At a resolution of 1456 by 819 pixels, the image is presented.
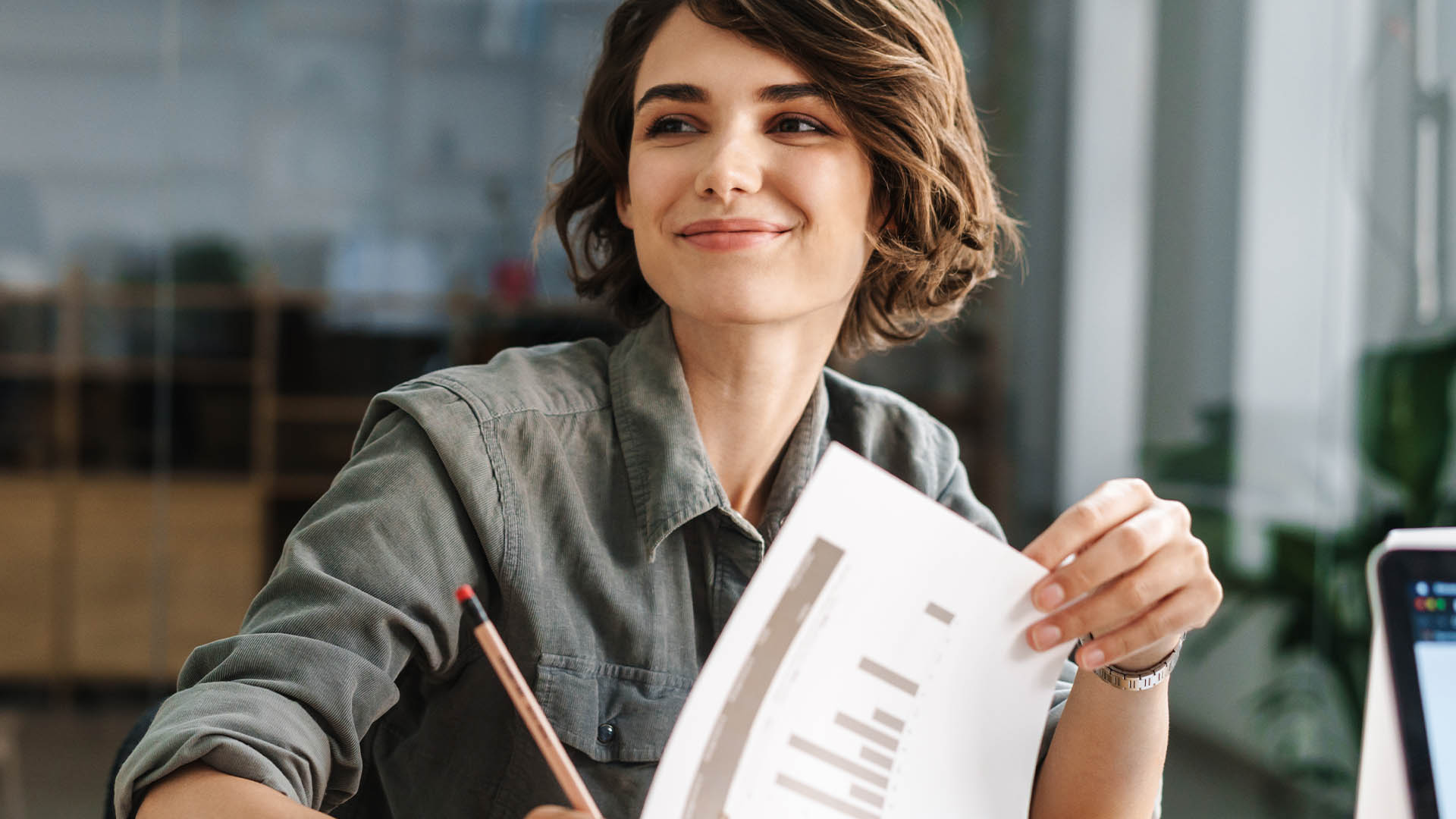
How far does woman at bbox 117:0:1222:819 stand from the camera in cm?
67

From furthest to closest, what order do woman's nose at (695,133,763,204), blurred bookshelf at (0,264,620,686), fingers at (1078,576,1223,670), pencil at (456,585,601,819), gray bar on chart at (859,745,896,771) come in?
1. blurred bookshelf at (0,264,620,686)
2. woman's nose at (695,133,763,204)
3. fingers at (1078,576,1223,670)
4. gray bar on chart at (859,745,896,771)
5. pencil at (456,585,601,819)

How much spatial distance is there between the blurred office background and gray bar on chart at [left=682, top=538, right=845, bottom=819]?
7.70ft

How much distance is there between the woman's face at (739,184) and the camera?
0.85 metres

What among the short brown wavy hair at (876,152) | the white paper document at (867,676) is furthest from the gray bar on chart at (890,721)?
the short brown wavy hair at (876,152)

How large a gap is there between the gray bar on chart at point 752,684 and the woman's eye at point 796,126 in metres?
0.41

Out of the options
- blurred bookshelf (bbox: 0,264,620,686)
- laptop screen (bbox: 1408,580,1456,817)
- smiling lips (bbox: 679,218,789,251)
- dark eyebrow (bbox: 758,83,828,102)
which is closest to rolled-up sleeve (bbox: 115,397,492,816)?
smiling lips (bbox: 679,218,789,251)

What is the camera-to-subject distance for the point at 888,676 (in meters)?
0.60

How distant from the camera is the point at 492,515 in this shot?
77 cm

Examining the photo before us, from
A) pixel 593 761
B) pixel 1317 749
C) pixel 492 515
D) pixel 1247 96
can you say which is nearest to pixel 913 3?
pixel 492 515

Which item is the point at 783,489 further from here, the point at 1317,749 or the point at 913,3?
the point at 1317,749

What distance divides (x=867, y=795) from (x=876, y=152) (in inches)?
20.5

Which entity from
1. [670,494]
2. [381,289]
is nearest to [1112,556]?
[670,494]

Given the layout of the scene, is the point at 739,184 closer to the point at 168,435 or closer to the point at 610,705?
the point at 610,705

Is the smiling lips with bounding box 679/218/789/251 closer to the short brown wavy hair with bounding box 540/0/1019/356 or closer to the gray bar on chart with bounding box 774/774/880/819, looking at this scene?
the short brown wavy hair with bounding box 540/0/1019/356
